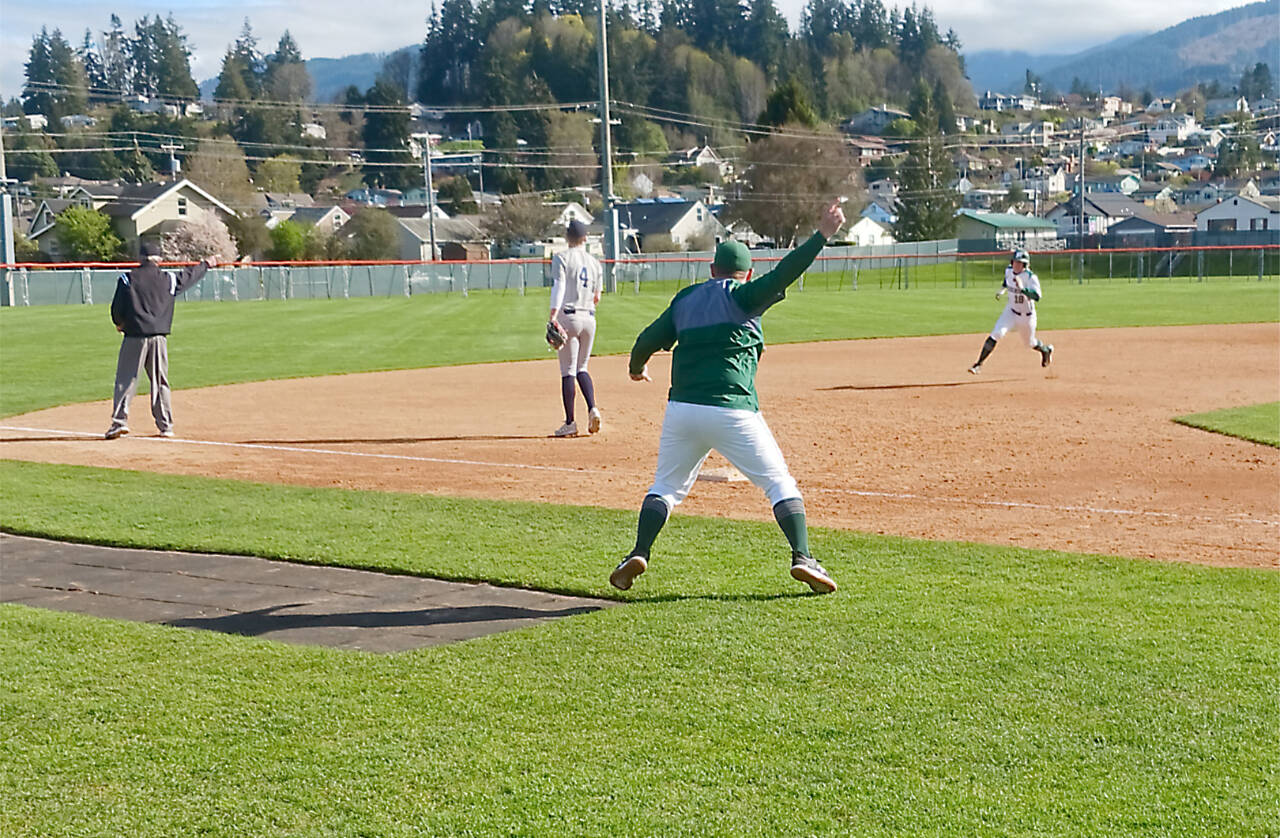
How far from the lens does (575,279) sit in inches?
548

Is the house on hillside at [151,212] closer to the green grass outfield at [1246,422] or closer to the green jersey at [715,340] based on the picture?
the green grass outfield at [1246,422]

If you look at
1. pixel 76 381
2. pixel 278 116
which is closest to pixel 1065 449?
pixel 76 381

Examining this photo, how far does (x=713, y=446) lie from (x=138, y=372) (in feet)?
30.0

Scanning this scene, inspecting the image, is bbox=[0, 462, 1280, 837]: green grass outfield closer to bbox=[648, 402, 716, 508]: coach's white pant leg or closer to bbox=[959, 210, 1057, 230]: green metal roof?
bbox=[648, 402, 716, 508]: coach's white pant leg

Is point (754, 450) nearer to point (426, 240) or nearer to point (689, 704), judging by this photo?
point (689, 704)

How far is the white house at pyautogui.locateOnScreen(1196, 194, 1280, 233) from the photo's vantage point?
108 meters

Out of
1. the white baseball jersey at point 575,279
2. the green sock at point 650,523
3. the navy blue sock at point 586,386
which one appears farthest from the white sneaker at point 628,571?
the navy blue sock at point 586,386

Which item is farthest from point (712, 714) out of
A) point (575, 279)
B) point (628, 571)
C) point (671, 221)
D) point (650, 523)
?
point (671, 221)

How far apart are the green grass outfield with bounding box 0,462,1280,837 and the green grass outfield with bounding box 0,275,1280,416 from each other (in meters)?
12.9

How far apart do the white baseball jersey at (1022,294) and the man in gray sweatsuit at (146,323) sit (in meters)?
11.0

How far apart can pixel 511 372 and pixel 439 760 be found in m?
17.5

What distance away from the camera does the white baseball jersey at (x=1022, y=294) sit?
1934 centimetres

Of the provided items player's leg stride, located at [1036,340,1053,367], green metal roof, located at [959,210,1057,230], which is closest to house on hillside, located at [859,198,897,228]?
green metal roof, located at [959,210,1057,230]

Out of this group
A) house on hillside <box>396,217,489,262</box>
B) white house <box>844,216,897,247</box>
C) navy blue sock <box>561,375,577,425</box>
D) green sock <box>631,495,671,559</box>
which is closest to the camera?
green sock <box>631,495,671,559</box>
